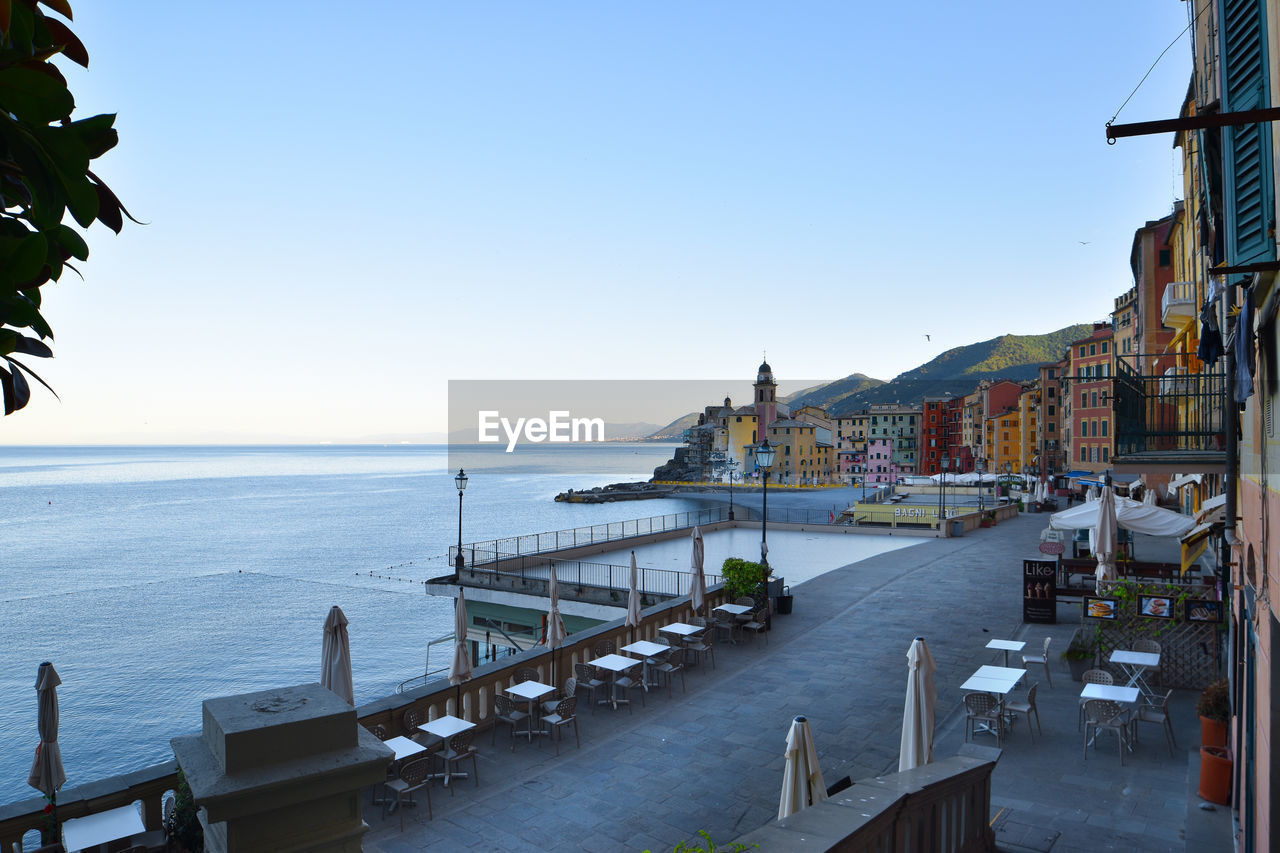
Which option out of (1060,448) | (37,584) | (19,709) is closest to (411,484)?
(37,584)

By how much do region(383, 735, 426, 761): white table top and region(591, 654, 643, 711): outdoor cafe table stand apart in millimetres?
3803

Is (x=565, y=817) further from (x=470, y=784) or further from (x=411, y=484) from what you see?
(x=411, y=484)

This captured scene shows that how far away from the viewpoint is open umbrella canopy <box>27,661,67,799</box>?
7.49 metres

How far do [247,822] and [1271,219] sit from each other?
505 cm

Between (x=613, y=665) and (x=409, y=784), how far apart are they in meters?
4.29

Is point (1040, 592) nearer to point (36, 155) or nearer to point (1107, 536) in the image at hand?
point (1107, 536)

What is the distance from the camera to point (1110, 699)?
1008cm

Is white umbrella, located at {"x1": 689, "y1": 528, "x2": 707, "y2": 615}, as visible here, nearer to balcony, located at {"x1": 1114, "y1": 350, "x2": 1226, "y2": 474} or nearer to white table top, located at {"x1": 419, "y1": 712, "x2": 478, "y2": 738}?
white table top, located at {"x1": 419, "y1": 712, "x2": 478, "y2": 738}

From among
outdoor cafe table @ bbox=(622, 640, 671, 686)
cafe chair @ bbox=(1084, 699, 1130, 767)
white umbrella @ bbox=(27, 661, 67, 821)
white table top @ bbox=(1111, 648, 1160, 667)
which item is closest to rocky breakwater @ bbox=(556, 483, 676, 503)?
outdoor cafe table @ bbox=(622, 640, 671, 686)

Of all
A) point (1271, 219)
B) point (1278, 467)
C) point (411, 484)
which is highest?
point (1271, 219)

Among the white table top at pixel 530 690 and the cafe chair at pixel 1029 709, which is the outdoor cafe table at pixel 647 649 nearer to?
the white table top at pixel 530 690

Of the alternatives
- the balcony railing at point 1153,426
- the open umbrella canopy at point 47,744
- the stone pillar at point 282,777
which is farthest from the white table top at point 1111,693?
the open umbrella canopy at point 47,744

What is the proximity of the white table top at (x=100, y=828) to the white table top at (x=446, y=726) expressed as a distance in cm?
319

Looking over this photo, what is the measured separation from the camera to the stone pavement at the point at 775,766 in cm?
803
